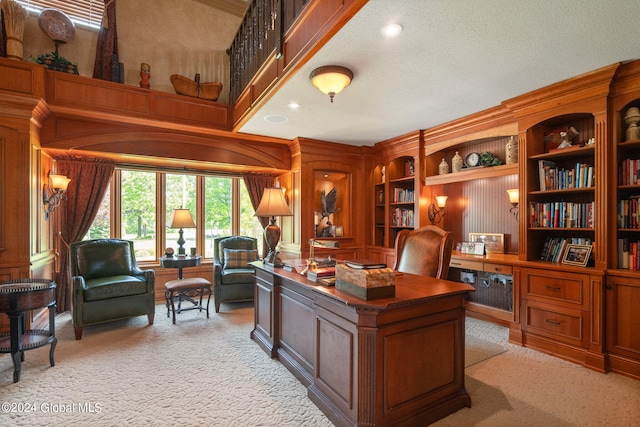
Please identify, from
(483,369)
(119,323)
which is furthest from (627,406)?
(119,323)

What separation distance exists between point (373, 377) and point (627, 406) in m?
1.91

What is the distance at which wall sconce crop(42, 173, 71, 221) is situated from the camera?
3904 millimetres

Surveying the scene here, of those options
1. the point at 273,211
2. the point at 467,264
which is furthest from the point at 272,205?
the point at 467,264

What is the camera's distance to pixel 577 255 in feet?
9.78

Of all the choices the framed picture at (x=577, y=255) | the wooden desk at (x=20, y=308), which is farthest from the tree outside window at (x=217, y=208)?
the framed picture at (x=577, y=255)

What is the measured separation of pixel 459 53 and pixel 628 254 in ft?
7.44

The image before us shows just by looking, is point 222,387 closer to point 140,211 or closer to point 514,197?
point 514,197

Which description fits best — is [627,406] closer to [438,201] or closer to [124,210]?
[438,201]

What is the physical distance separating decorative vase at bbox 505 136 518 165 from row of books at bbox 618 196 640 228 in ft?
3.52

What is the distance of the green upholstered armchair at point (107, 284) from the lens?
338 centimetres

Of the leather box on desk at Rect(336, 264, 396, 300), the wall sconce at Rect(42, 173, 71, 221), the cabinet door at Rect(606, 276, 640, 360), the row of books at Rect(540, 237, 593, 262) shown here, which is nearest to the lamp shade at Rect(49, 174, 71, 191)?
the wall sconce at Rect(42, 173, 71, 221)

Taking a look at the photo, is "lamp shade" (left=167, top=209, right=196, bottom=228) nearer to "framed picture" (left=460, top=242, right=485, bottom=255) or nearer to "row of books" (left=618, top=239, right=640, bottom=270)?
"framed picture" (left=460, top=242, right=485, bottom=255)

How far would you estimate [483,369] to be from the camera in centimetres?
270

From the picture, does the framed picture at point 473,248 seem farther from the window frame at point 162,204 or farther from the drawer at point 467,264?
the window frame at point 162,204
